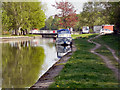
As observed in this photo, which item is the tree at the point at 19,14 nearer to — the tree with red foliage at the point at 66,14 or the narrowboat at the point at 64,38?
the tree with red foliage at the point at 66,14

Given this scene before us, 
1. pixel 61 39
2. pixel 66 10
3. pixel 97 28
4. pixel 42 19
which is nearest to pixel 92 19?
pixel 97 28

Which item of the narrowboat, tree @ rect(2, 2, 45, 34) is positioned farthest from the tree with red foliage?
the narrowboat

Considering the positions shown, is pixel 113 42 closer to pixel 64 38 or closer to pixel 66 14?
pixel 64 38

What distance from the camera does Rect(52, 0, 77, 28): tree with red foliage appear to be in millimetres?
59062

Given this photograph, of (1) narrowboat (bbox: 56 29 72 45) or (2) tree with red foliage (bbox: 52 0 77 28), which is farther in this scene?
(2) tree with red foliage (bbox: 52 0 77 28)

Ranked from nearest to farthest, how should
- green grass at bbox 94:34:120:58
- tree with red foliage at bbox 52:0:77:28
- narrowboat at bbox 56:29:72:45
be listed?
green grass at bbox 94:34:120:58 < narrowboat at bbox 56:29:72:45 < tree with red foliage at bbox 52:0:77:28

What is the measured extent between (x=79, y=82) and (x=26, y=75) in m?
5.16

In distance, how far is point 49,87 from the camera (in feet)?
30.8

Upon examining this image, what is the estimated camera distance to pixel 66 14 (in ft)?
198

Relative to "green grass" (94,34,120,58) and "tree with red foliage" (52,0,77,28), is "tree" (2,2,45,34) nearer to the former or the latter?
"tree with red foliage" (52,0,77,28)

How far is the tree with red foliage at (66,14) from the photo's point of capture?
59.1m

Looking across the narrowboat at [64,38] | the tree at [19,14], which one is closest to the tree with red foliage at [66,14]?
the tree at [19,14]

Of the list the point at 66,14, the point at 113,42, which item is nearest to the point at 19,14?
the point at 66,14

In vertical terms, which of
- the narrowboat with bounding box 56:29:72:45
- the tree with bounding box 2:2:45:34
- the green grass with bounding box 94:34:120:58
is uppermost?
the tree with bounding box 2:2:45:34
